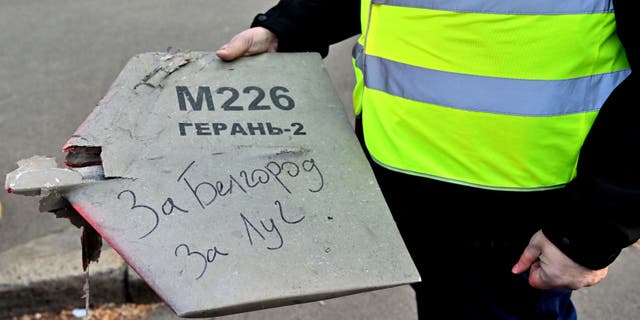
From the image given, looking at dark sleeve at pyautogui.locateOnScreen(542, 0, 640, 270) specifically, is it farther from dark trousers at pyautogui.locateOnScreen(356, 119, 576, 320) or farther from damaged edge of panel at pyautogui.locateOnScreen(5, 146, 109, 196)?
damaged edge of panel at pyautogui.locateOnScreen(5, 146, 109, 196)

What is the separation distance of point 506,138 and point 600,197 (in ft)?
0.67

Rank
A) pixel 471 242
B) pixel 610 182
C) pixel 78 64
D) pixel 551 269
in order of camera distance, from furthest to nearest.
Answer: pixel 78 64 → pixel 471 242 → pixel 551 269 → pixel 610 182

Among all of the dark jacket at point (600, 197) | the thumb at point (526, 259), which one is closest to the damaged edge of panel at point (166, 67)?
the dark jacket at point (600, 197)

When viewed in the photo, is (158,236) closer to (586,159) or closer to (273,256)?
(273,256)

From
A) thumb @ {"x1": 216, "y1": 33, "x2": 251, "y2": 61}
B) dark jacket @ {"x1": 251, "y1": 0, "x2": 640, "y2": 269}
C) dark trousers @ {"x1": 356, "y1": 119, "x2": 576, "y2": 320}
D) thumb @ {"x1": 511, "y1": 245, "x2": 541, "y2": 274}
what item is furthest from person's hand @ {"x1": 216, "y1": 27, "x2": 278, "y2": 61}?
thumb @ {"x1": 511, "y1": 245, "x2": 541, "y2": 274}

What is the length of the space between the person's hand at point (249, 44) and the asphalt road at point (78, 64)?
5.17ft

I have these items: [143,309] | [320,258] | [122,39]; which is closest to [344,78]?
[122,39]

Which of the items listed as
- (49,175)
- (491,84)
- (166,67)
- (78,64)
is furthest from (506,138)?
(78,64)

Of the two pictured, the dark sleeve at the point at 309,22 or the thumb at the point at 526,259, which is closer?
the thumb at the point at 526,259

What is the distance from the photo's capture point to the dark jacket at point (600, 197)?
109cm

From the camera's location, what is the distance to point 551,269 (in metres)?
1.26

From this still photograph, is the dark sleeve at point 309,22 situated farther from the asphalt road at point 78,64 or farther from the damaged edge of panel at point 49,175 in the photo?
the asphalt road at point 78,64

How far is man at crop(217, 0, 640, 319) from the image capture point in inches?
44.4

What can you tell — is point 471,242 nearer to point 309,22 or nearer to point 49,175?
point 309,22
